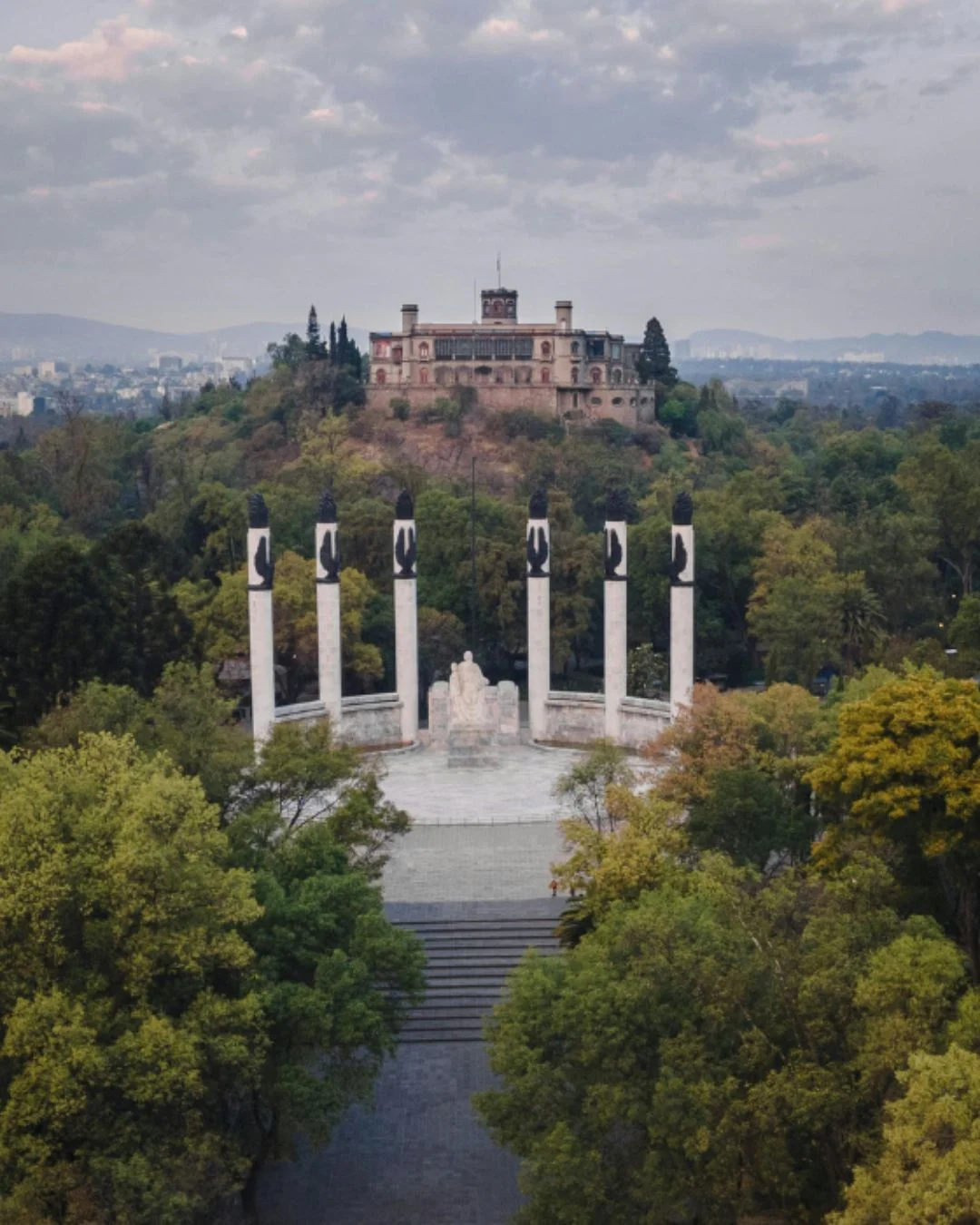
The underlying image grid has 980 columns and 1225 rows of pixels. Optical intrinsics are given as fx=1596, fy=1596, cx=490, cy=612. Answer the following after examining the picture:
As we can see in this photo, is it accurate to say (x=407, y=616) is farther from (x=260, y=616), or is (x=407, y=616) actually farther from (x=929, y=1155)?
(x=929, y=1155)

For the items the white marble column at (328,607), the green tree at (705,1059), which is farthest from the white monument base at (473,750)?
the green tree at (705,1059)

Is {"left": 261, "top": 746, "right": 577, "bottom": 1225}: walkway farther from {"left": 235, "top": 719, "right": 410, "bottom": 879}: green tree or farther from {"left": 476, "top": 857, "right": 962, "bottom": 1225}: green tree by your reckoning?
{"left": 235, "top": 719, "right": 410, "bottom": 879}: green tree

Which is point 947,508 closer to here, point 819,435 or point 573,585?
point 573,585

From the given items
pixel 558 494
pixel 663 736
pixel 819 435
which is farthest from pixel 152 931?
pixel 819 435

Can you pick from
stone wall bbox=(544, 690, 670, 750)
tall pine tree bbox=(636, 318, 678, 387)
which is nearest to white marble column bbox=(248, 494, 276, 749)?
A: stone wall bbox=(544, 690, 670, 750)

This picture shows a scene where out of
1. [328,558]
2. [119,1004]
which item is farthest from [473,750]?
[119,1004]

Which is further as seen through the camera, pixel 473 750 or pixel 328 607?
pixel 328 607

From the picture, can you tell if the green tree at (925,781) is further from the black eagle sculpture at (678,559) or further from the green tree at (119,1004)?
the black eagle sculpture at (678,559)
